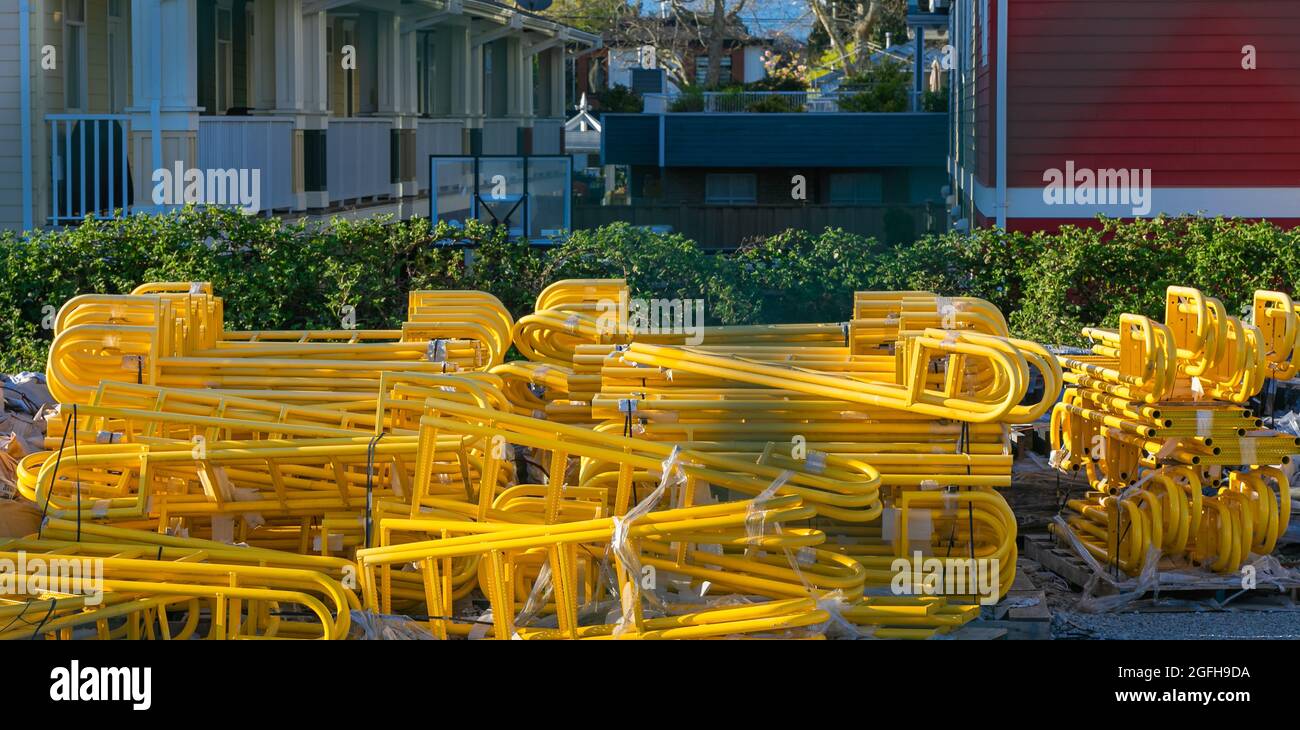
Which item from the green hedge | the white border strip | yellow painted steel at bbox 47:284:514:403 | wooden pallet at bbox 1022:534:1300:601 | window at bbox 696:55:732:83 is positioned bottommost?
wooden pallet at bbox 1022:534:1300:601

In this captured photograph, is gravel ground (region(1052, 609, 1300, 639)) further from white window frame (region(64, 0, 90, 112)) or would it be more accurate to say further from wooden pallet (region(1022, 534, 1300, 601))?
white window frame (region(64, 0, 90, 112))

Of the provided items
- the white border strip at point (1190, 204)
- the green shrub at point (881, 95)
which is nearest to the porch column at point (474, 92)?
the green shrub at point (881, 95)

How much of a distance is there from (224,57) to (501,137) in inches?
465

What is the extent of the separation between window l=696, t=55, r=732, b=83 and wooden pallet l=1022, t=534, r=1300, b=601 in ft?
190

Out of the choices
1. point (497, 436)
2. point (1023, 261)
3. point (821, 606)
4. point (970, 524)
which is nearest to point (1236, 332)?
point (970, 524)

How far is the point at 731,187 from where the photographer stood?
138 ft

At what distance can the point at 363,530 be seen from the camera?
7.85 m

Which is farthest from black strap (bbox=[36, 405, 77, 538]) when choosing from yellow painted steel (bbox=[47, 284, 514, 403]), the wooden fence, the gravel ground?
the wooden fence

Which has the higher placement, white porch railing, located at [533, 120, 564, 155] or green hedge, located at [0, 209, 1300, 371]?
white porch railing, located at [533, 120, 564, 155]

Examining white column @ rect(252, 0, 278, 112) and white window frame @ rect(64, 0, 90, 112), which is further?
white column @ rect(252, 0, 278, 112)

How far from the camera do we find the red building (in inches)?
695

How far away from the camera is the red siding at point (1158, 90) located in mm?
17656

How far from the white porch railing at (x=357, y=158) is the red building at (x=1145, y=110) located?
8.84 metres

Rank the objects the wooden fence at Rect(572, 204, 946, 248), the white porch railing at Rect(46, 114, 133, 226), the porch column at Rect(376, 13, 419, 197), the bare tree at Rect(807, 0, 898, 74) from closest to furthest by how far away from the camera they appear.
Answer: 1. the white porch railing at Rect(46, 114, 133, 226)
2. the porch column at Rect(376, 13, 419, 197)
3. the wooden fence at Rect(572, 204, 946, 248)
4. the bare tree at Rect(807, 0, 898, 74)
